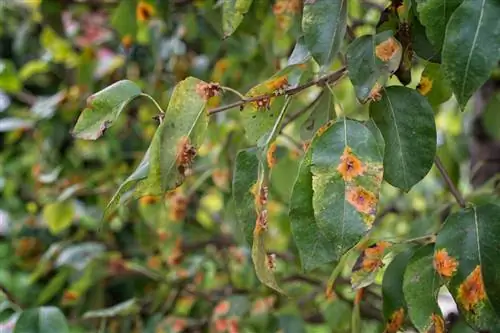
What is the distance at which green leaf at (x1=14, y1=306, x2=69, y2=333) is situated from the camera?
0.68m

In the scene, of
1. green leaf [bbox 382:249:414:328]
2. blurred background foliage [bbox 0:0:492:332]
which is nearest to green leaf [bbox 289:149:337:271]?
green leaf [bbox 382:249:414:328]

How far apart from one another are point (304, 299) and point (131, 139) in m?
0.50

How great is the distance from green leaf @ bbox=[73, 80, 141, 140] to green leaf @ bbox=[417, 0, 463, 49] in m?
0.18

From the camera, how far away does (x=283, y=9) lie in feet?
2.14

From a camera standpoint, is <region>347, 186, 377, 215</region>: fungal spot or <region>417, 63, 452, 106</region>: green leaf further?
<region>417, 63, 452, 106</region>: green leaf

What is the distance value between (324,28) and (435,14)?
7 centimetres

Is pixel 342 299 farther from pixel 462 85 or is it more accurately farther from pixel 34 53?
pixel 34 53

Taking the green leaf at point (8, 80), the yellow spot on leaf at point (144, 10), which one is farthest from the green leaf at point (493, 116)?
the green leaf at point (8, 80)

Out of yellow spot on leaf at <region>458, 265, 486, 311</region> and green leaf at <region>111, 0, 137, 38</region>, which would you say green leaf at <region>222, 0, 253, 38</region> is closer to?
yellow spot on leaf at <region>458, 265, 486, 311</region>

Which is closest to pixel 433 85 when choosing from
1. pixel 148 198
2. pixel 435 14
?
pixel 435 14

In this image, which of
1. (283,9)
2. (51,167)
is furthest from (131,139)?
(283,9)

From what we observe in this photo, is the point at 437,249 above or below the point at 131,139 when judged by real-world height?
above

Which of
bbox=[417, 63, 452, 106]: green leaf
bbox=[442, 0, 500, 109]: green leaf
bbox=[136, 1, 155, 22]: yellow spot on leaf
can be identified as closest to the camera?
bbox=[442, 0, 500, 109]: green leaf

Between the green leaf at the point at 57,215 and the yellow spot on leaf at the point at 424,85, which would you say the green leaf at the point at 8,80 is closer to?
the green leaf at the point at 57,215
